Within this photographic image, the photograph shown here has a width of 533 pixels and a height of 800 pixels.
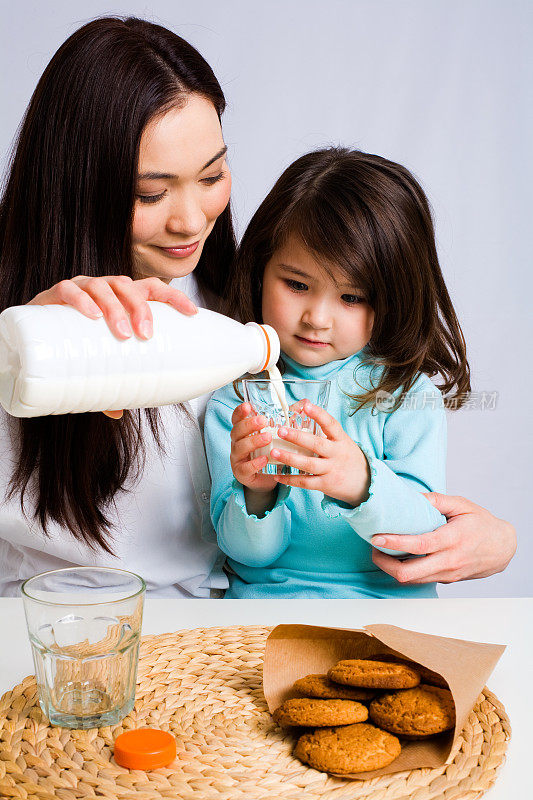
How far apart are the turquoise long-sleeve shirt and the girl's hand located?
53cm

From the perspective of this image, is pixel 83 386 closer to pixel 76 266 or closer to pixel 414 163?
pixel 76 266

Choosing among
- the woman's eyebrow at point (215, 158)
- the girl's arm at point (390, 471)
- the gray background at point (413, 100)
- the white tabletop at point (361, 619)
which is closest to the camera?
the white tabletop at point (361, 619)

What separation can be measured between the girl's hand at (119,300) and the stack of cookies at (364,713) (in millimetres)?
388

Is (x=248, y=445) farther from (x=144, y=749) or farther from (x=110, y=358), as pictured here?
(x=144, y=749)

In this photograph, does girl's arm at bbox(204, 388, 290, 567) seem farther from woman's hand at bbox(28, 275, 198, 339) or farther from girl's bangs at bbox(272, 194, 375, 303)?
woman's hand at bbox(28, 275, 198, 339)

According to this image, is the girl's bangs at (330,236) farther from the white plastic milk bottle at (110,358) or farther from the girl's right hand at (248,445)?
the white plastic milk bottle at (110,358)

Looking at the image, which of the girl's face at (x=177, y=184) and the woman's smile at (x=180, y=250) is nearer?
the girl's face at (x=177, y=184)

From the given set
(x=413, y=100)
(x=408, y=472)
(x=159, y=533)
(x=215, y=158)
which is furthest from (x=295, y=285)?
(x=413, y=100)

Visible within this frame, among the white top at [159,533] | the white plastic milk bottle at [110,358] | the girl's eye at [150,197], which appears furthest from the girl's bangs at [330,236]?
the white plastic milk bottle at [110,358]

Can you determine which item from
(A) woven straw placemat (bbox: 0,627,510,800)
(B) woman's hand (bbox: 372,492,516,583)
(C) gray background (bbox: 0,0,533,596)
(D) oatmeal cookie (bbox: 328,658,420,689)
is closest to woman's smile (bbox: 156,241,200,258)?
(B) woman's hand (bbox: 372,492,516,583)

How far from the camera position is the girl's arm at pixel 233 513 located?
143 cm

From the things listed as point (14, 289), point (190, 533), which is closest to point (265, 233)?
point (14, 289)

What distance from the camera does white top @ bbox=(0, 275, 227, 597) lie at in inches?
62.8

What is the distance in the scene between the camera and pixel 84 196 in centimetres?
139
